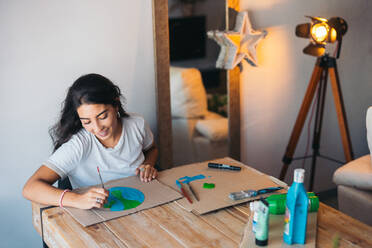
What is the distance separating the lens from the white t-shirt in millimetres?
1671

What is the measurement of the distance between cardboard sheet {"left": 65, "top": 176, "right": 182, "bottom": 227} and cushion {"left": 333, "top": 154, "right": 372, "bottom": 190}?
1070mm

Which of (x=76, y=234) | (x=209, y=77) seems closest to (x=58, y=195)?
(x=76, y=234)

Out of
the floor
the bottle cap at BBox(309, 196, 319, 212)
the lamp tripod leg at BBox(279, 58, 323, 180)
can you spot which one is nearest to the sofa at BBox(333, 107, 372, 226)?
the lamp tripod leg at BBox(279, 58, 323, 180)

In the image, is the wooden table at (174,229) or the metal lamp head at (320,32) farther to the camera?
the metal lamp head at (320,32)

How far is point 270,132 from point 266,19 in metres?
0.77

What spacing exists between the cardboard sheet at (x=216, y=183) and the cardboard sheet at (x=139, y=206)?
1.8 inches

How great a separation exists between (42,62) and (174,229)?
114 cm

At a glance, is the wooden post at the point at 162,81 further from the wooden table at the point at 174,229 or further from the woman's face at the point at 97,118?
the wooden table at the point at 174,229

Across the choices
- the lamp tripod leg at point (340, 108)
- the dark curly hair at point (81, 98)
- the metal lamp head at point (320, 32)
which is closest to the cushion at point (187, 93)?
the dark curly hair at point (81, 98)

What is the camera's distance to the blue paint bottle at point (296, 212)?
1.10 metres

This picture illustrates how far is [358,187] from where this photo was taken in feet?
6.86

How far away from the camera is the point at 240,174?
168 centimetres

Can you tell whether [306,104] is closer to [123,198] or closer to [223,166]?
[223,166]

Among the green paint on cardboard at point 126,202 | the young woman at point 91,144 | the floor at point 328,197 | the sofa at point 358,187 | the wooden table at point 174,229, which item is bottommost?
the floor at point 328,197
